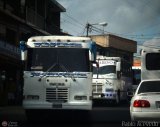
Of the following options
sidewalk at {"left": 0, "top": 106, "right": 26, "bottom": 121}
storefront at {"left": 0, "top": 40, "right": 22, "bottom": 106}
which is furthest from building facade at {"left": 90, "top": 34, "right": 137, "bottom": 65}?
sidewalk at {"left": 0, "top": 106, "right": 26, "bottom": 121}

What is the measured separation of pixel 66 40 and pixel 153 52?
545cm

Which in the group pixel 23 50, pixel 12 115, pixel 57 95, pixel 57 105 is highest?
pixel 23 50

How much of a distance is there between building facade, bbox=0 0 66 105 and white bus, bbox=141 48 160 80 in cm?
923

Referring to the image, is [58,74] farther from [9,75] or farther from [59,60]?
[9,75]

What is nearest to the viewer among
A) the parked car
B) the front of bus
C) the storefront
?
the parked car

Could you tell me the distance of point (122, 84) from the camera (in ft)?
107

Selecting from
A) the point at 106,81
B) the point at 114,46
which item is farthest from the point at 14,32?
the point at 114,46

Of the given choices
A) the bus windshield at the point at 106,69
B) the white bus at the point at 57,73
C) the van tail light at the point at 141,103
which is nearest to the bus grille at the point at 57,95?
the white bus at the point at 57,73

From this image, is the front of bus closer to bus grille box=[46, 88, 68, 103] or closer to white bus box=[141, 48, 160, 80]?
white bus box=[141, 48, 160, 80]

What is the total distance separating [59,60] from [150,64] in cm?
562

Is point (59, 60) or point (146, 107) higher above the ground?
point (59, 60)

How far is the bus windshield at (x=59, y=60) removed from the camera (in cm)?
1817

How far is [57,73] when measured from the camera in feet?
59.2

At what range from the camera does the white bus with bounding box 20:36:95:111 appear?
17.8 metres
